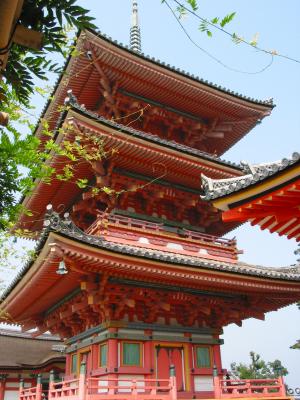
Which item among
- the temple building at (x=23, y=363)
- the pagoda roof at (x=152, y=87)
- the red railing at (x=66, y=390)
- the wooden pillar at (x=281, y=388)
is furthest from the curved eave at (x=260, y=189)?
the temple building at (x=23, y=363)

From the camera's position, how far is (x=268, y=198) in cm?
573

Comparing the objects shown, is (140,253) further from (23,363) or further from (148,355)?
(23,363)

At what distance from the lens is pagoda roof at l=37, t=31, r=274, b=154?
12.2m

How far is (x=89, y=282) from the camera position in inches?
378

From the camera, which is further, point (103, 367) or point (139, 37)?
point (139, 37)

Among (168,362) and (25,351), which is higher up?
(25,351)

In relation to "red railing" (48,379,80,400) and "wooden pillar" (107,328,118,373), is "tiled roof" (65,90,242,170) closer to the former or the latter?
"wooden pillar" (107,328,118,373)

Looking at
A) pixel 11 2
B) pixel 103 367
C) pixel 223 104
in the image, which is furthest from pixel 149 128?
pixel 11 2

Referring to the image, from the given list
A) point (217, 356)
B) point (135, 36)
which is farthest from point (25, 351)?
point (135, 36)

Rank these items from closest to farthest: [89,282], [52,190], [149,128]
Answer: [89,282] < [52,190] < [149,128]

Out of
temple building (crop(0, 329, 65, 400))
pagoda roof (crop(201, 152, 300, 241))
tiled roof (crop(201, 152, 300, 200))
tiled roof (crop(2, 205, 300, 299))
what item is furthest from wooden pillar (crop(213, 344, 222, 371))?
temple building (crop(0, 329, 65, 400))

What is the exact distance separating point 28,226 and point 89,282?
305 inches

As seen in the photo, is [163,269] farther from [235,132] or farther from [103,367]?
[235,132]

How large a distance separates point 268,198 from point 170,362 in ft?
21.8
